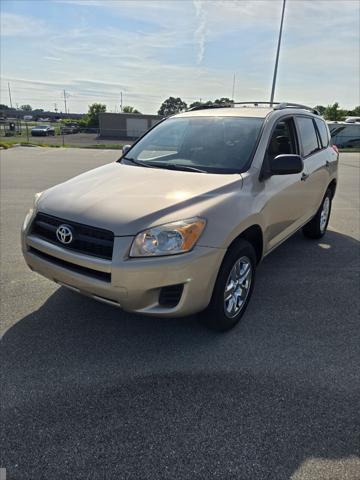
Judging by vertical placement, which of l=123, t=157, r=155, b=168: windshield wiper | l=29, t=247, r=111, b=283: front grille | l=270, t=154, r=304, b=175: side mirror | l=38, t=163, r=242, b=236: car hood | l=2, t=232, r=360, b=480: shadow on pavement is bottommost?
l=2, t=232, r=360, b=480: shadow on pavement

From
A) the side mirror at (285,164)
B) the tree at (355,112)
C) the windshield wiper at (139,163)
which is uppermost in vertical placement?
the tree at (355,112)

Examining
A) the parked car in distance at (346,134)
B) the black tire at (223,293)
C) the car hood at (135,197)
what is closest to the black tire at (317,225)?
the black tire at (223,293)

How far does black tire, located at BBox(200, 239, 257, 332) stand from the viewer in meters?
2.72

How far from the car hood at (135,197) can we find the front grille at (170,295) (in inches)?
17.8

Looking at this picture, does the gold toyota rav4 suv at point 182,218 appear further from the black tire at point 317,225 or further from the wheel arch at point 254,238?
the black tire at point 317,225

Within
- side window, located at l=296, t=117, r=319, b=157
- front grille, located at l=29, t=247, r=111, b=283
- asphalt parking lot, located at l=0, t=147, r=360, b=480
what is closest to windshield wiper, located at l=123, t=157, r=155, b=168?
front grille, located at l=29, t=247, r=111, b=283

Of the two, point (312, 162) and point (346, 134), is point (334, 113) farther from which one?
point (312, 162)

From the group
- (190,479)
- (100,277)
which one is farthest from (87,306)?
(190,479)

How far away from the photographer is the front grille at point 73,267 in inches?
97.6

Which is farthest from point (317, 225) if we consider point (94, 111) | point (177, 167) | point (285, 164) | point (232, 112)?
point (94, 111)

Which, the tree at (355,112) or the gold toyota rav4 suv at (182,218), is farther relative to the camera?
the tree at (355,112)

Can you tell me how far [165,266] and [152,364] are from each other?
0.80m

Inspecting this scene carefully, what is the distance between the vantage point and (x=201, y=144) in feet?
11.8

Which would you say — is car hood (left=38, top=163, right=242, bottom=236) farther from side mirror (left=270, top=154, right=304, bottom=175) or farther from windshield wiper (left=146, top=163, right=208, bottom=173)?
side mirror (left=270, top=154, right=304, bottom=175)
